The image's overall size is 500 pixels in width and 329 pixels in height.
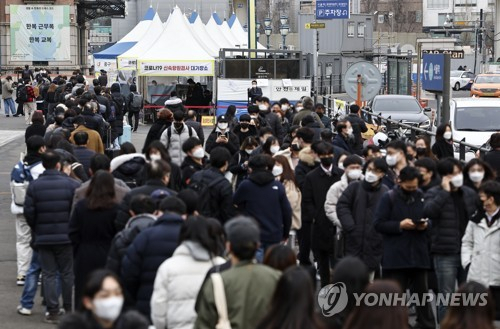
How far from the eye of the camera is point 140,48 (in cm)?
4244

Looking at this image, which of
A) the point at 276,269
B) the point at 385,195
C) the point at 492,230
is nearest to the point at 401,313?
the point at 276,269

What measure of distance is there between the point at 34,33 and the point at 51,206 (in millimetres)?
57070

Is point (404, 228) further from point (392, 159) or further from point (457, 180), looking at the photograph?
point (392, 159)

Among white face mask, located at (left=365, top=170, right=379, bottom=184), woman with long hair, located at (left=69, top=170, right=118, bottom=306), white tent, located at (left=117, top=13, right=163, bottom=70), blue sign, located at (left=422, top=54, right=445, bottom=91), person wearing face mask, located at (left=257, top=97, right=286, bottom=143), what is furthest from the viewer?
white tent, located at (left=117, top=13, right=163, bottom=70)

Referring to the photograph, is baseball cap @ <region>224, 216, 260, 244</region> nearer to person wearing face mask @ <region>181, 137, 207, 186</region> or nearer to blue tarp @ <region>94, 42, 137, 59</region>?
person wearing face mask @ <region>181, 137, 207, 186</region>

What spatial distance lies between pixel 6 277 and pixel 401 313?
30.9ft

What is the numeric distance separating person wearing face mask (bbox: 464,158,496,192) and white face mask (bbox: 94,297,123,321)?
5.80 m

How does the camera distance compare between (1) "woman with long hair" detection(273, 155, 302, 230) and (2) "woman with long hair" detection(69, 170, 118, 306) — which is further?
(1) "woman with long hair" detection(273, 155, 302, 230)

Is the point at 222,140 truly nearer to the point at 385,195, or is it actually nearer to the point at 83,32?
the point at 385,195

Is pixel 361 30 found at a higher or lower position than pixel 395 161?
higher

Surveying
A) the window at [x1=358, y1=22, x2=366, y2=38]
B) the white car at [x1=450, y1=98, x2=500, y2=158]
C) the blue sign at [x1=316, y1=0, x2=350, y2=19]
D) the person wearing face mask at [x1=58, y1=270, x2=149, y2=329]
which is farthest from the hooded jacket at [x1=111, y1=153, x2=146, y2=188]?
the window at [x1=358, y1=22, x2=366, y2=38]

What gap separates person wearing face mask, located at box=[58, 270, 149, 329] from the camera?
614 centimetres

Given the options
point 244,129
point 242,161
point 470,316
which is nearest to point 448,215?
point 470,316

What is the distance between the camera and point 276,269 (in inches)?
288
